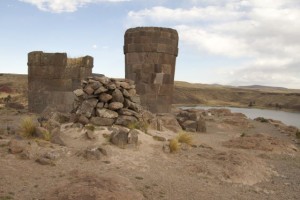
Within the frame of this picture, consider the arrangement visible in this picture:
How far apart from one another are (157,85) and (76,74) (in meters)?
3.97

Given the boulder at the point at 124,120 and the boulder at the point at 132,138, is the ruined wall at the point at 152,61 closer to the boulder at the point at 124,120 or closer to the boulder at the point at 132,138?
the boulder at the point at 124,120

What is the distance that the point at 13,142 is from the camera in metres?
8.16

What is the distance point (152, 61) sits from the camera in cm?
1555

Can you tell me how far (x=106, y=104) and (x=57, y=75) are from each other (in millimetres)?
6513

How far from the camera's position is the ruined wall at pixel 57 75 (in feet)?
54.5

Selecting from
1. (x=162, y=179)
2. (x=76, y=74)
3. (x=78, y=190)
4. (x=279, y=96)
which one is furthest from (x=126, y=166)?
(x=279, y=96)

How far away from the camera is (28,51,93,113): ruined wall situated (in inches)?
655

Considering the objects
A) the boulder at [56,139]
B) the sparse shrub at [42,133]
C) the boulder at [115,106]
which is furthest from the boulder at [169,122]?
the sparse shrub at [42,133]

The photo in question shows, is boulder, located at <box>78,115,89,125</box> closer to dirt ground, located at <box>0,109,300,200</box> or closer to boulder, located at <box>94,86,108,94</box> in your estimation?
dirt ground, located at <box>0,109,300,200</box>

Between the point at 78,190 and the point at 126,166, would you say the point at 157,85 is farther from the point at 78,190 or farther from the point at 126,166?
the point at 78,190

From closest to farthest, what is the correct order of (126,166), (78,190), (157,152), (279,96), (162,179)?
(78,190) < (162,179) < (126,166) < (157,152) < (279,96)

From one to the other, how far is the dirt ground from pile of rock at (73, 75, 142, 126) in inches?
21.0

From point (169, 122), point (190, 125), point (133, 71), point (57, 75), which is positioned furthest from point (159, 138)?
point (57, 75)

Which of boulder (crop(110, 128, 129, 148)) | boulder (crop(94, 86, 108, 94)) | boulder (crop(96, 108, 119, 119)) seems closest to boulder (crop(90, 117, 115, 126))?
boulder (crop(96, 108, 119, 119))
